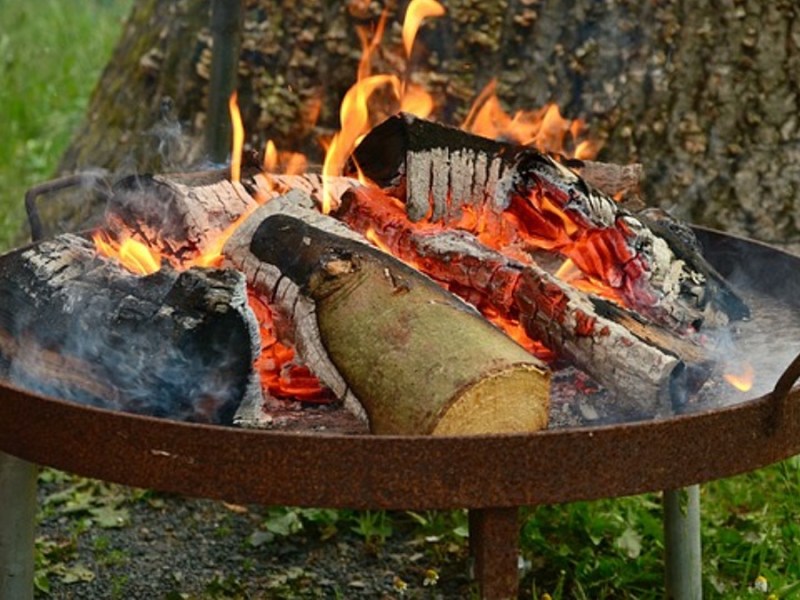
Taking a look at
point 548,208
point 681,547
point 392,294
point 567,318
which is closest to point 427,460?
point 392,294

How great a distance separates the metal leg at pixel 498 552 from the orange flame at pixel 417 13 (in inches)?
66.1

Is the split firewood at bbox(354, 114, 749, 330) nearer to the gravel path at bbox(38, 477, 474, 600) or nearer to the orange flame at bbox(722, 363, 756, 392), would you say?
the orange flame at bbox(722, 363, 756, 392)

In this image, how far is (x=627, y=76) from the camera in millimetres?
3803

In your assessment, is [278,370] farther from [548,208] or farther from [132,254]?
[548,208]

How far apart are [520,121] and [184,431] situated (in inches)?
79.5

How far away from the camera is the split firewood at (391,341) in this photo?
2.08 meters

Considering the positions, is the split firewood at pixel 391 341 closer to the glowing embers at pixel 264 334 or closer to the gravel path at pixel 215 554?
the glowing embers at pixel 264 334

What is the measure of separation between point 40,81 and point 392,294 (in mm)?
5025

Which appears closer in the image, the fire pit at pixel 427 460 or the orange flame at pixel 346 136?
the fire pit at pixel 427 460

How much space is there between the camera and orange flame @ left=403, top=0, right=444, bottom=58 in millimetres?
3465

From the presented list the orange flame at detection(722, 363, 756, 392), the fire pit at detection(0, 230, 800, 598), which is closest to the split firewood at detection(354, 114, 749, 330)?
the orange flame at detection(722, 363, 756, 392)

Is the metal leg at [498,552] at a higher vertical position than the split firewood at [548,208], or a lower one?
lower

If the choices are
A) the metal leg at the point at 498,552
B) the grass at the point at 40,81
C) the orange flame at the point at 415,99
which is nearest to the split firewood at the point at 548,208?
the metal leg at the point at 498,552

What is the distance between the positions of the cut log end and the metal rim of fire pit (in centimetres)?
15
